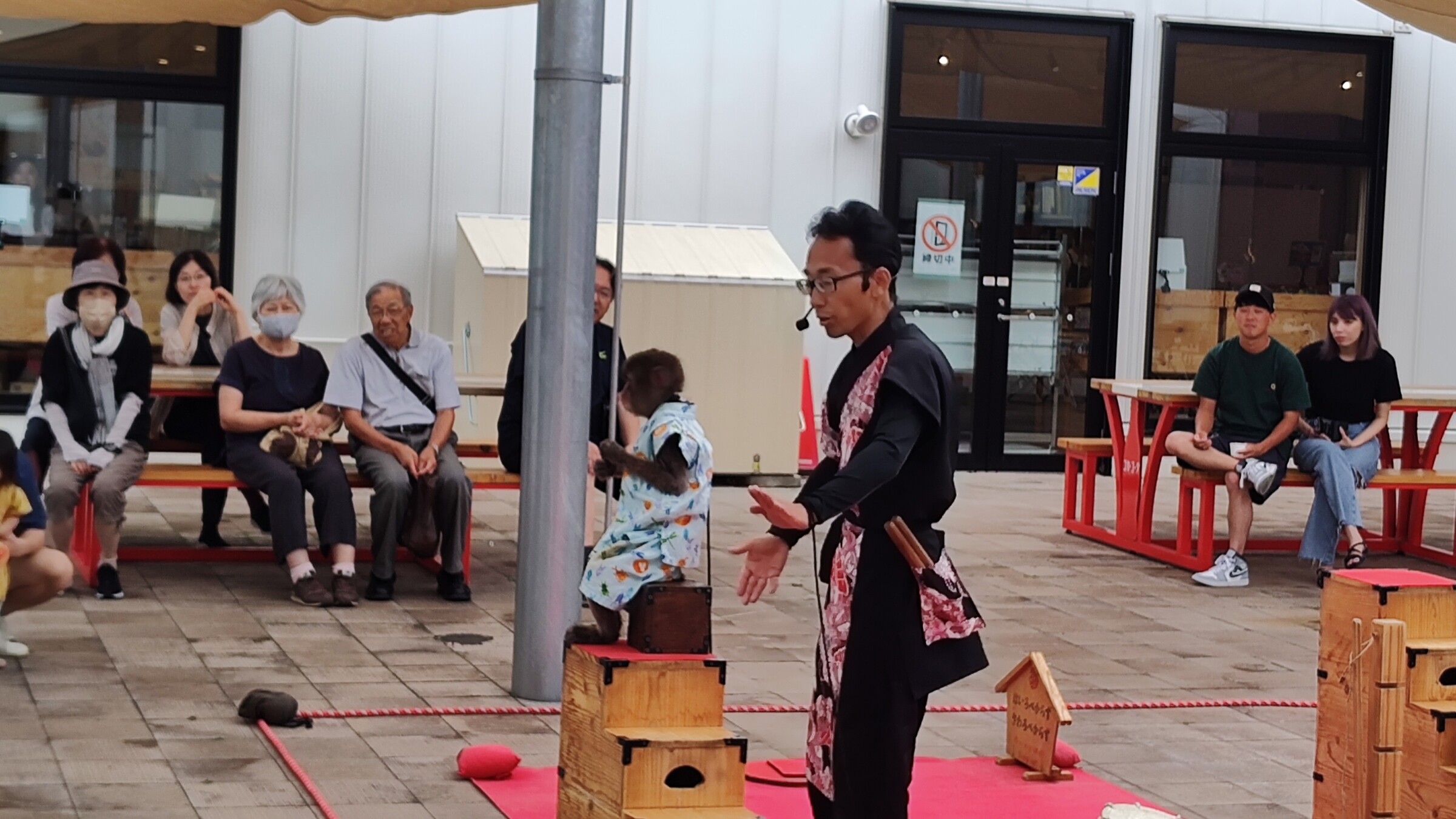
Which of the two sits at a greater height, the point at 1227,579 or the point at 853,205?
the point at 853,205

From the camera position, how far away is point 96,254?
29.5ft

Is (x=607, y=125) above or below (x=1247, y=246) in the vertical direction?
above

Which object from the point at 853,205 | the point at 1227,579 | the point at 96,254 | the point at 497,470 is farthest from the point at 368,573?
the point at 853,205

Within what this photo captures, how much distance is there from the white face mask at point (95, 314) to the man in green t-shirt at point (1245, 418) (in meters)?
5.35

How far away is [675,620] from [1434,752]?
5.99ft

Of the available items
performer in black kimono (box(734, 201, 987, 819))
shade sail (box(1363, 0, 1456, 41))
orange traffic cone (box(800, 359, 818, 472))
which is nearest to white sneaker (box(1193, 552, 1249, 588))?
shade sail (box(1363, 0, 1456, 41))

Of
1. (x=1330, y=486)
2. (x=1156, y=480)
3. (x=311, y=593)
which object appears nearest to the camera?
(x=311, y=593)

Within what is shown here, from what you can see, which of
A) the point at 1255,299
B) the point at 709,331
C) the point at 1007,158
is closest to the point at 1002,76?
the point at 1007,158

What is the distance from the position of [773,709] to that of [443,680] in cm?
118

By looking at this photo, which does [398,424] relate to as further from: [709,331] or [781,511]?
[781,511]

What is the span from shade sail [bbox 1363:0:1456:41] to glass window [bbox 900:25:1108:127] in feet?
19.6

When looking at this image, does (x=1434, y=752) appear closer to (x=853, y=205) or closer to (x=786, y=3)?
(x=853, y=205)

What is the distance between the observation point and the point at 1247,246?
48.1 ft

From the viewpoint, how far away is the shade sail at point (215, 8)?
8250mm
